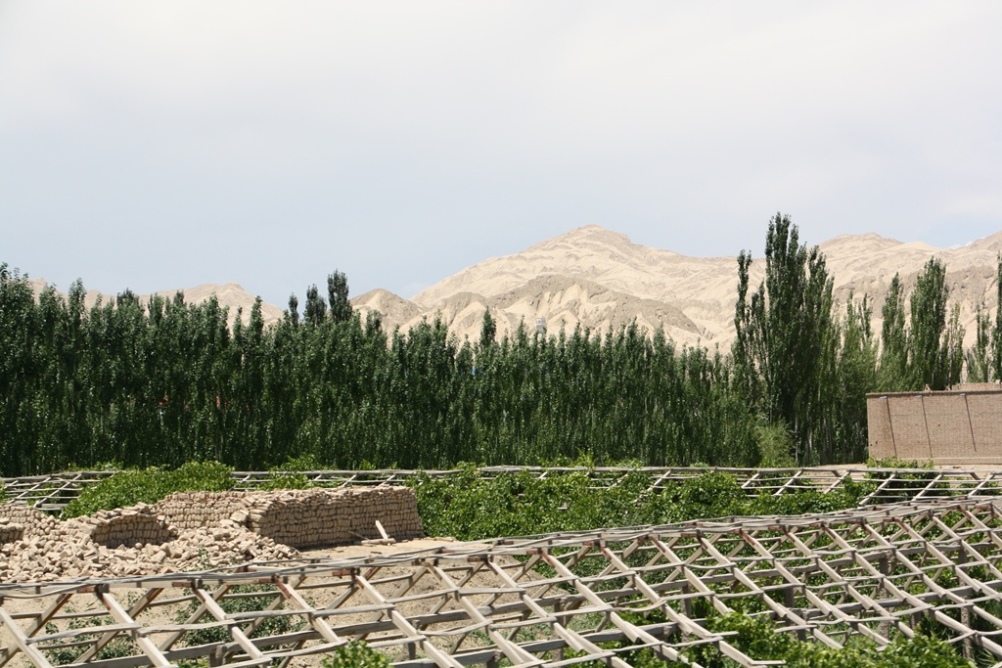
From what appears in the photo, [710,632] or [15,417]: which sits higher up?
[15,417]

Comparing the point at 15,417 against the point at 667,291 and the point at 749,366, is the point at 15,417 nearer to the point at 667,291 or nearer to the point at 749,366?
the point at 749,366

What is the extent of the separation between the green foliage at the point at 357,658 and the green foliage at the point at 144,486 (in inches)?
503

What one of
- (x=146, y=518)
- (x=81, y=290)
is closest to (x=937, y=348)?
(x=81, y=290)

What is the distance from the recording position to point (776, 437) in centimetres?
3422

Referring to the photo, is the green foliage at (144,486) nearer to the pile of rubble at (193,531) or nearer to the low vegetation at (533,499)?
the low vegetation at (533,499)

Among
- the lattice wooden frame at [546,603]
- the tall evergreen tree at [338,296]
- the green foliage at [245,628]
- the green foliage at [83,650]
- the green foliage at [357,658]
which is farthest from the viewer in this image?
the tall evergreen tree at [338,296]

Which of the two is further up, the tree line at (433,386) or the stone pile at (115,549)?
the tree line at (433,386)

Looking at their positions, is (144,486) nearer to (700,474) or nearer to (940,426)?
(700,474)

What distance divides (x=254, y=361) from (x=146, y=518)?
506 inches

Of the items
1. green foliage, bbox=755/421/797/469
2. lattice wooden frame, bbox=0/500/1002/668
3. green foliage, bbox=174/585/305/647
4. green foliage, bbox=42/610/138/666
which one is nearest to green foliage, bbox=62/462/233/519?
lattice wooden frame, bbox=0/500/1002/668

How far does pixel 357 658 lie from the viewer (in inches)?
329

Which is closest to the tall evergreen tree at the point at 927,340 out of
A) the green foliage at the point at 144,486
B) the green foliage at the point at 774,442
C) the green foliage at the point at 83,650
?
the green foliage at the point at 774,442

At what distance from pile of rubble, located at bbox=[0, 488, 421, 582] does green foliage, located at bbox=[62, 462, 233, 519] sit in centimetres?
219

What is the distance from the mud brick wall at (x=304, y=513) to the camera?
1803cm
